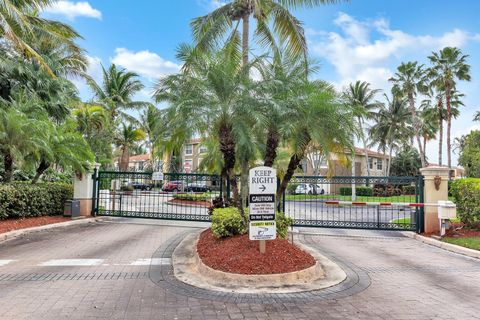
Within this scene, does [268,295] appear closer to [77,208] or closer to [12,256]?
[12,256]

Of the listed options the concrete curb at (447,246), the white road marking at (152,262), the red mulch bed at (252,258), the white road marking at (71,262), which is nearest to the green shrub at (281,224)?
the red mulch bed at (252,258)

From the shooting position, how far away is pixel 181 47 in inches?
356

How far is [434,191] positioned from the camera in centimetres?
1215

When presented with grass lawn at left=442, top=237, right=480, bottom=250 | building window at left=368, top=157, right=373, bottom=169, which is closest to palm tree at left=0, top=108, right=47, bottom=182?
grass lawn at left=442, top=237, right=480, bottom=250

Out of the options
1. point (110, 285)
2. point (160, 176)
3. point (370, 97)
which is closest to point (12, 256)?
point (110, 285)

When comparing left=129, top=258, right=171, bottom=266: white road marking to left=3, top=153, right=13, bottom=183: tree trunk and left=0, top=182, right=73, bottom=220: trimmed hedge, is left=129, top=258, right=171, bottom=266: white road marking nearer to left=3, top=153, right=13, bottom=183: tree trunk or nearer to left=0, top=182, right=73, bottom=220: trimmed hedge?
left=0, top=182, right=73, bottom=220: trimmed hedge

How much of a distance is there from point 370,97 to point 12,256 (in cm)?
4084

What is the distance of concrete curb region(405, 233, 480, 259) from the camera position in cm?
921

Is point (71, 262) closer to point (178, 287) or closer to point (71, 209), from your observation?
point (178, 287)

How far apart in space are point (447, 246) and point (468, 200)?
96.9 inches

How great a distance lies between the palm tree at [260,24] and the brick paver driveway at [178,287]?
7.11 meters

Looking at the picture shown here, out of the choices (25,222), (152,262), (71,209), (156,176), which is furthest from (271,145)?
(71,209)

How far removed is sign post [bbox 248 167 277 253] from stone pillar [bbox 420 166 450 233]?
24.7 ft

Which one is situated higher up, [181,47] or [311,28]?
[311,28]
